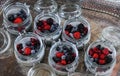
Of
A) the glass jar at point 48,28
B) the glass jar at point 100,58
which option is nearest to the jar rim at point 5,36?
the glass jar at point 48,28

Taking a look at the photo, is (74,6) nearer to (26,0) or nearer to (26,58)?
(26,0)

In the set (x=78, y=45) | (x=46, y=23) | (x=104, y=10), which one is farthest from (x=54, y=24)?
(x=104, y=10)

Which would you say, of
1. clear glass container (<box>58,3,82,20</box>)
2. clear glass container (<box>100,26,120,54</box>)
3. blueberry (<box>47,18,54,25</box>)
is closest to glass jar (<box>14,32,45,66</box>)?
blueberry (<box>47,18,54,25</box>)

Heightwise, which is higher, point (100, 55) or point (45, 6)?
point (45, 6)

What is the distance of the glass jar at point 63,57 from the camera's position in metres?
1.62

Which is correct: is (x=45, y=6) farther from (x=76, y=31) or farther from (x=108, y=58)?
(x=108, y=58)

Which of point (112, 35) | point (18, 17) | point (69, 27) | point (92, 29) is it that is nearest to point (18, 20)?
point (18, 17)

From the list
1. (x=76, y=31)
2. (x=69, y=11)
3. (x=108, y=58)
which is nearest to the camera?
(x=108, y=58)

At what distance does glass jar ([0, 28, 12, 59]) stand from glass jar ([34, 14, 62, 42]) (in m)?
0.17

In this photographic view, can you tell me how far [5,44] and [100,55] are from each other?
20.3 inches

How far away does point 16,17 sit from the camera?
1807 mm

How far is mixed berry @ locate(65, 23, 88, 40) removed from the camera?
171 centimetres

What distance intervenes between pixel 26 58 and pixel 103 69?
1.26 feet

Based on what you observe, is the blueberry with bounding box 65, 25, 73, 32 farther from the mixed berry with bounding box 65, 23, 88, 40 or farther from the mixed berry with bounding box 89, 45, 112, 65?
the mixed berry with bounding box 89, 45, 112, 65
